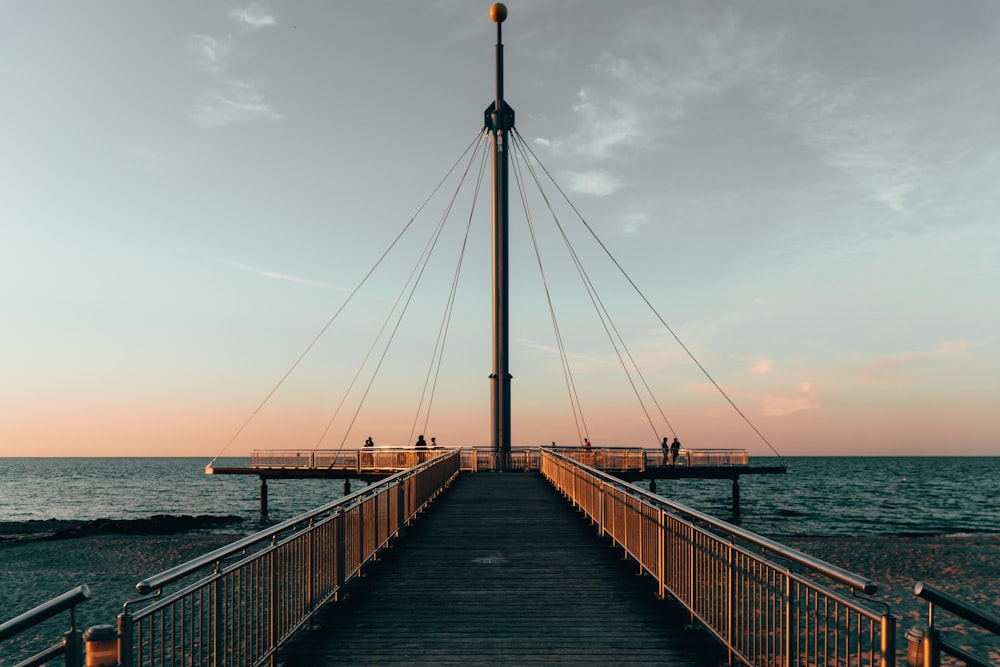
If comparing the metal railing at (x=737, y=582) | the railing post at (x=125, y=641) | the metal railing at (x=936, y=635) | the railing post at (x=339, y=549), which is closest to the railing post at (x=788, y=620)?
the metal railing at (x=737, y=582)

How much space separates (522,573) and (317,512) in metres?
3.48

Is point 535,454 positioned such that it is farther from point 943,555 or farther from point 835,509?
point 835,509

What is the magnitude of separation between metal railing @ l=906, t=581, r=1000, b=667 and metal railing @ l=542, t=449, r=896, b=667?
0.40 ft

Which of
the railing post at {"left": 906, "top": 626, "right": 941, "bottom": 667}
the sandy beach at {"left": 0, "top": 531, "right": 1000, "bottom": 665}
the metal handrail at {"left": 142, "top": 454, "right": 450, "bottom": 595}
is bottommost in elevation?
Result: the sandy beach at {"left": 0, "top": 531, "right": 1000, "bottom": 665}

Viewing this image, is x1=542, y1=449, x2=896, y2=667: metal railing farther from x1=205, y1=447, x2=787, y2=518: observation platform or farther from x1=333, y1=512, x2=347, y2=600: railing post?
x1=205, y1=447, x2=787, y2=518: observation platform

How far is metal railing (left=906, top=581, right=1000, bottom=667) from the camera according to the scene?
12.3ft

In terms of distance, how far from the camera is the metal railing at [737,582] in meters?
4.40

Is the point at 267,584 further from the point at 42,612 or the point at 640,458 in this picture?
the point at 640,458

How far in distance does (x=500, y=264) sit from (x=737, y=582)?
2497 cm

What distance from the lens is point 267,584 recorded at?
5988 millimetres

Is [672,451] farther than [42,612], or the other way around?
[672,451]

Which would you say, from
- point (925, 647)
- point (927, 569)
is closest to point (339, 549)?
point (925, 647)

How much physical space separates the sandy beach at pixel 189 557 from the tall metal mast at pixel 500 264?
12686 mm

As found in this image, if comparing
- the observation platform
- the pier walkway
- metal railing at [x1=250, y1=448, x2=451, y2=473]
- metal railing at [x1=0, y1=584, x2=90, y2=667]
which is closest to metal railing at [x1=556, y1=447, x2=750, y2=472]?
the observation platform
